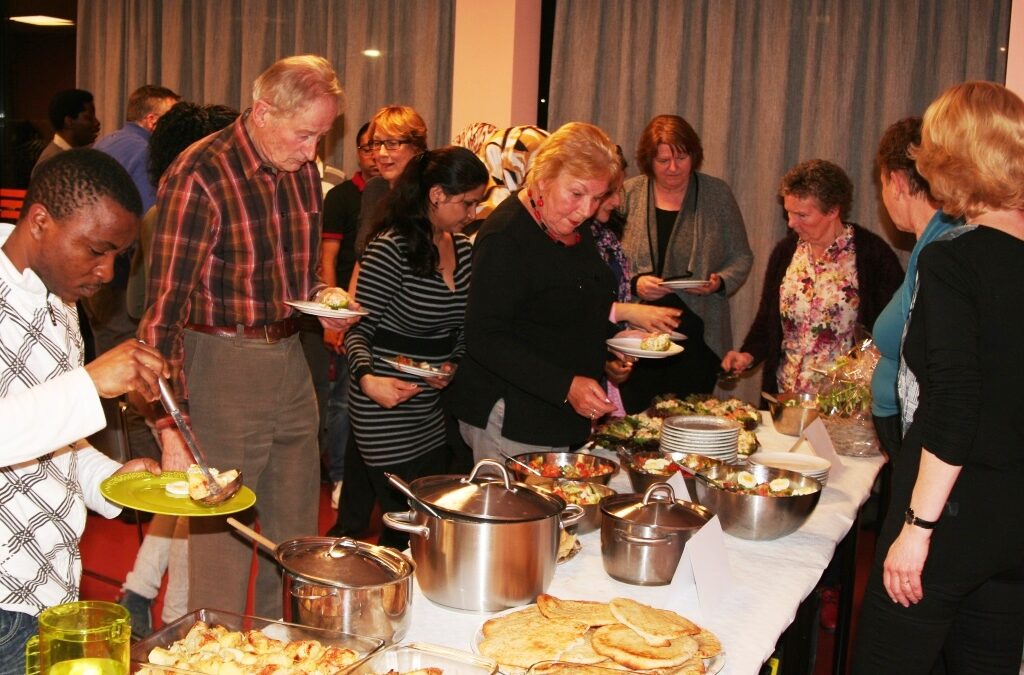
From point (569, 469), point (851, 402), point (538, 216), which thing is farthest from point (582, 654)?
point (851, 402)

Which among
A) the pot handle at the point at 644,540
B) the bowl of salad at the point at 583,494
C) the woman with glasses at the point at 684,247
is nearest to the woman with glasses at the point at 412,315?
the bowl of salad at the point at 583,494

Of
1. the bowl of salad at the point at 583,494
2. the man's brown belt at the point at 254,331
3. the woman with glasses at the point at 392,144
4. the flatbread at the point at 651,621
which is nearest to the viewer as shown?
the flatbread at the point at 651,621

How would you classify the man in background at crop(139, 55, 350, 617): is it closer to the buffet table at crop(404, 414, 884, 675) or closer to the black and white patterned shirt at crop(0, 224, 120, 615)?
the black and white patterned shirt at crop(0, 224, 120, 615)

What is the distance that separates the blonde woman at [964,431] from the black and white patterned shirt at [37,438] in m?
1.33

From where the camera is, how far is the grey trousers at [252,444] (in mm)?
2305

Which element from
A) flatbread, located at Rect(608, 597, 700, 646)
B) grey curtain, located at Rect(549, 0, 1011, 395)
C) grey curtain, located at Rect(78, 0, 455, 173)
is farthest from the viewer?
grey curtain, located at Rect(78, 0, 455, 173)

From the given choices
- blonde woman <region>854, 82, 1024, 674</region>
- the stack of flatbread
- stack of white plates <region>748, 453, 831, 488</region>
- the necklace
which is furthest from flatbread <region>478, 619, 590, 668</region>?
the necklace

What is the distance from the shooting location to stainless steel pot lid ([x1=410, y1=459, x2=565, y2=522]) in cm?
148

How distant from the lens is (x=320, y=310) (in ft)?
7.56

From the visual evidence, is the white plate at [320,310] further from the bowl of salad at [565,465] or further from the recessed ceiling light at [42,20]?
the recessed ceiling light at [42,20]

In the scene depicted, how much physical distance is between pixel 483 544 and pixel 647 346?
4.76 feet

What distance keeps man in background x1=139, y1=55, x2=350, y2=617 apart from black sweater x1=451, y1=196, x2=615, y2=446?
384mm

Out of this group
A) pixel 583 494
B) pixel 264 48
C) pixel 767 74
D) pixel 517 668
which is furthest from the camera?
pixel 264 48

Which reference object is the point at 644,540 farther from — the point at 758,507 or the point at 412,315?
the point at 412,315
